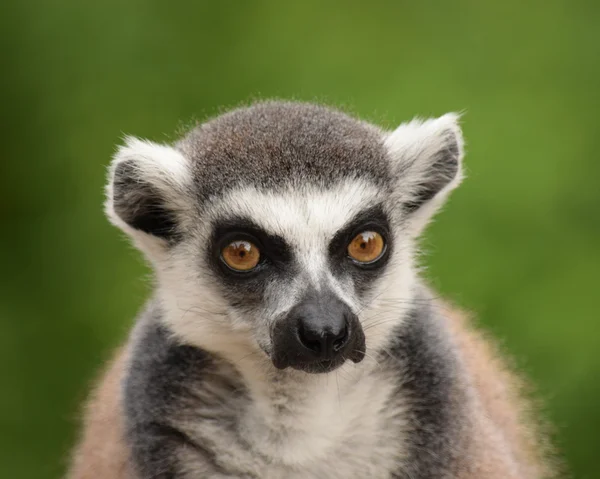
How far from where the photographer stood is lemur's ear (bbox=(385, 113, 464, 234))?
11.0 feet

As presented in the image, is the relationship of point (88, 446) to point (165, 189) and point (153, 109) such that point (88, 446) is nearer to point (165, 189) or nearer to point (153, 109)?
point (165, 189)

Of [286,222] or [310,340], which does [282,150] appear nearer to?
[286,222]

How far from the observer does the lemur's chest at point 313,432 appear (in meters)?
3.09

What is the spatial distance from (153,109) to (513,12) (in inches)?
83.9

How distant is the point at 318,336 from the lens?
9.18 ft

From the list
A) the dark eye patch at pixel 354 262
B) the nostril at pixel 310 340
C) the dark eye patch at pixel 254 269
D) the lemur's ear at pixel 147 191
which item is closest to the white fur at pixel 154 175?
the lemur's ear at pixel 147 191

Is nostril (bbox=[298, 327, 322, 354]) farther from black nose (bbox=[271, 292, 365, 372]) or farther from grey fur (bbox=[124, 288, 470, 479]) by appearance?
grey fur (bbox=[124, 288, 470, 479])

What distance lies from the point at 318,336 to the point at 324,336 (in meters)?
0.02

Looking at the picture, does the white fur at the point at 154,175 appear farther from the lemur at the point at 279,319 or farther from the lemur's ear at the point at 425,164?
the lemur's ear at the point at 425,164

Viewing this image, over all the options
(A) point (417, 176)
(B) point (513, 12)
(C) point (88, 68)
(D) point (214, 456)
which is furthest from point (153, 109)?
(D) point (214, 456)

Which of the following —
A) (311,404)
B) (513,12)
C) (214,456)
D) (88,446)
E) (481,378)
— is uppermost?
(513,12)

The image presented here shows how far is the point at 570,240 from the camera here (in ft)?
17.2

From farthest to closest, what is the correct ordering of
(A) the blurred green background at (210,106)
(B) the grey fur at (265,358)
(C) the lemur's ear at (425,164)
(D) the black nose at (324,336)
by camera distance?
1. (A) the blurred green background at (210,106)
2. (C) the lemur's ear at (425,164)
3. (B) the grey fur at (265,358)
4. (D) the black nose at (324,336)

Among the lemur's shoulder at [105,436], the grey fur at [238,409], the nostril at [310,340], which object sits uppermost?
the nostril at [310,340]
